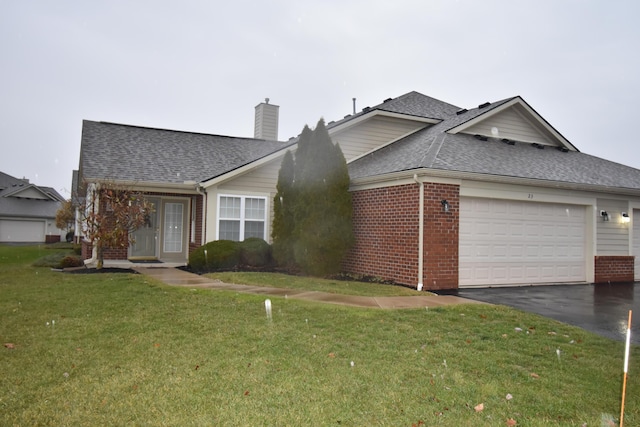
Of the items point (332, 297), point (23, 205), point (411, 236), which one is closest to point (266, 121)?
point (411, 236)

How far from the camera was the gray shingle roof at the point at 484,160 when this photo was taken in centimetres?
1151

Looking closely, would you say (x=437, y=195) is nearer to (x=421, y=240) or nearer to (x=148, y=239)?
(x=421, y=240)

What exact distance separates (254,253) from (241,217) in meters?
1.64

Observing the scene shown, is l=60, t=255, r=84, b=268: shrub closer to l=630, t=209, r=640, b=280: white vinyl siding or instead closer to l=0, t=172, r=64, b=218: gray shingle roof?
l=630, t=209, r=640, b=280: white vinyl siding

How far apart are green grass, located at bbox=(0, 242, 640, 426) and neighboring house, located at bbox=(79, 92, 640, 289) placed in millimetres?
3580

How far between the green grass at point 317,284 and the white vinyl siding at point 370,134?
17.8 ft

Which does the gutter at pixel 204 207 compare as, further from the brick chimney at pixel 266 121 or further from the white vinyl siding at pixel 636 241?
the white vinyl siding at pixel 636 241

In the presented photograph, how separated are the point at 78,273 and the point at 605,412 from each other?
12141 millimetres

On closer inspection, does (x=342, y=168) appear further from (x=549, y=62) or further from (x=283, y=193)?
(x=549, y=62)

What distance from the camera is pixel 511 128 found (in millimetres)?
14812

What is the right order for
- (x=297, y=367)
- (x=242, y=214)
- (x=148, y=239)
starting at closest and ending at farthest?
(x=297, y=367) → (x=242, y=214) → (x=148, y=239)

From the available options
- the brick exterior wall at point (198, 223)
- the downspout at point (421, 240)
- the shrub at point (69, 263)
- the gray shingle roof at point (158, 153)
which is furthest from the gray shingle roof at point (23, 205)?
the downspout at point (421, 240)

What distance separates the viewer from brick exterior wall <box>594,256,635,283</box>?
13.0 m

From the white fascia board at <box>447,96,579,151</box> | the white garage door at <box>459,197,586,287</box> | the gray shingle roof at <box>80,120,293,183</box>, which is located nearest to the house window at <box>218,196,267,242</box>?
the gray shingle roof at <box>80,120,293,183</box>
